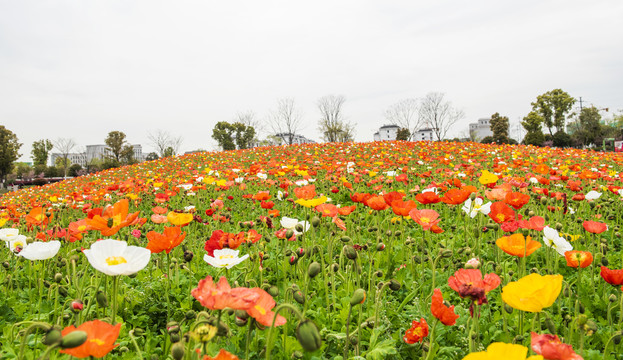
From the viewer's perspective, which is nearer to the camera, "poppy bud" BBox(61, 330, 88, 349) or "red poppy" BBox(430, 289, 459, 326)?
"poppy bud" BBox(61, 330, 88, 349)

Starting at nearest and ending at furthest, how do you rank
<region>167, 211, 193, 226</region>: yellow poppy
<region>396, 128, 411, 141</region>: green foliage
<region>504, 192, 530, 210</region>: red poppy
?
<region>167, 211, 193, 226</region>: yellow poppy < <region>504, 192, 530, 210</region>: red poppy < <region>396, 128, 411, 141</region>: green foliage

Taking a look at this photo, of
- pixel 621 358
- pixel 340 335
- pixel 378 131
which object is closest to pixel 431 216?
pixel 340 335

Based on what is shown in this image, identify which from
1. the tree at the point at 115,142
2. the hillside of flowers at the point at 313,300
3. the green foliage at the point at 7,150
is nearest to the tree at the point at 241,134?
the tree at the point at 115,142

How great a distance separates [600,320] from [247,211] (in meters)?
3.92

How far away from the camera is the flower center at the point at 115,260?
1.03 m

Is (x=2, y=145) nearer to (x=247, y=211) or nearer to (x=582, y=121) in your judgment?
(x=247, y=211)

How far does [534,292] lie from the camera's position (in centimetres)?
90

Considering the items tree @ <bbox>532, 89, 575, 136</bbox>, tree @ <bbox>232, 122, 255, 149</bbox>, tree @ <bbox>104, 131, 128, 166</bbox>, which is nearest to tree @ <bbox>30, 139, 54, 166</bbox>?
tree @ <bbox>104, 131, 128, 166</bbox>

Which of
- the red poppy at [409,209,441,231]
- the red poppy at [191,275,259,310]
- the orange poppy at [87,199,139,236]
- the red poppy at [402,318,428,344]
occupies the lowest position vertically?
the red poppy at [402,318,428,344]

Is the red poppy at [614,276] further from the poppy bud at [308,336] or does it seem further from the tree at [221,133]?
the tree at [221,133]

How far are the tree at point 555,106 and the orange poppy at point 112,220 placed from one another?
48.1 meters

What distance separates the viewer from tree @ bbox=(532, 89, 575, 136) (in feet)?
131

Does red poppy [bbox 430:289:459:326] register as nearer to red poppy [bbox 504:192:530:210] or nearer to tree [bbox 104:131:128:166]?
red poppy [bbox 504:192:530:210]

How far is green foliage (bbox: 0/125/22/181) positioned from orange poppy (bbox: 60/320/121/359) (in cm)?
4572
